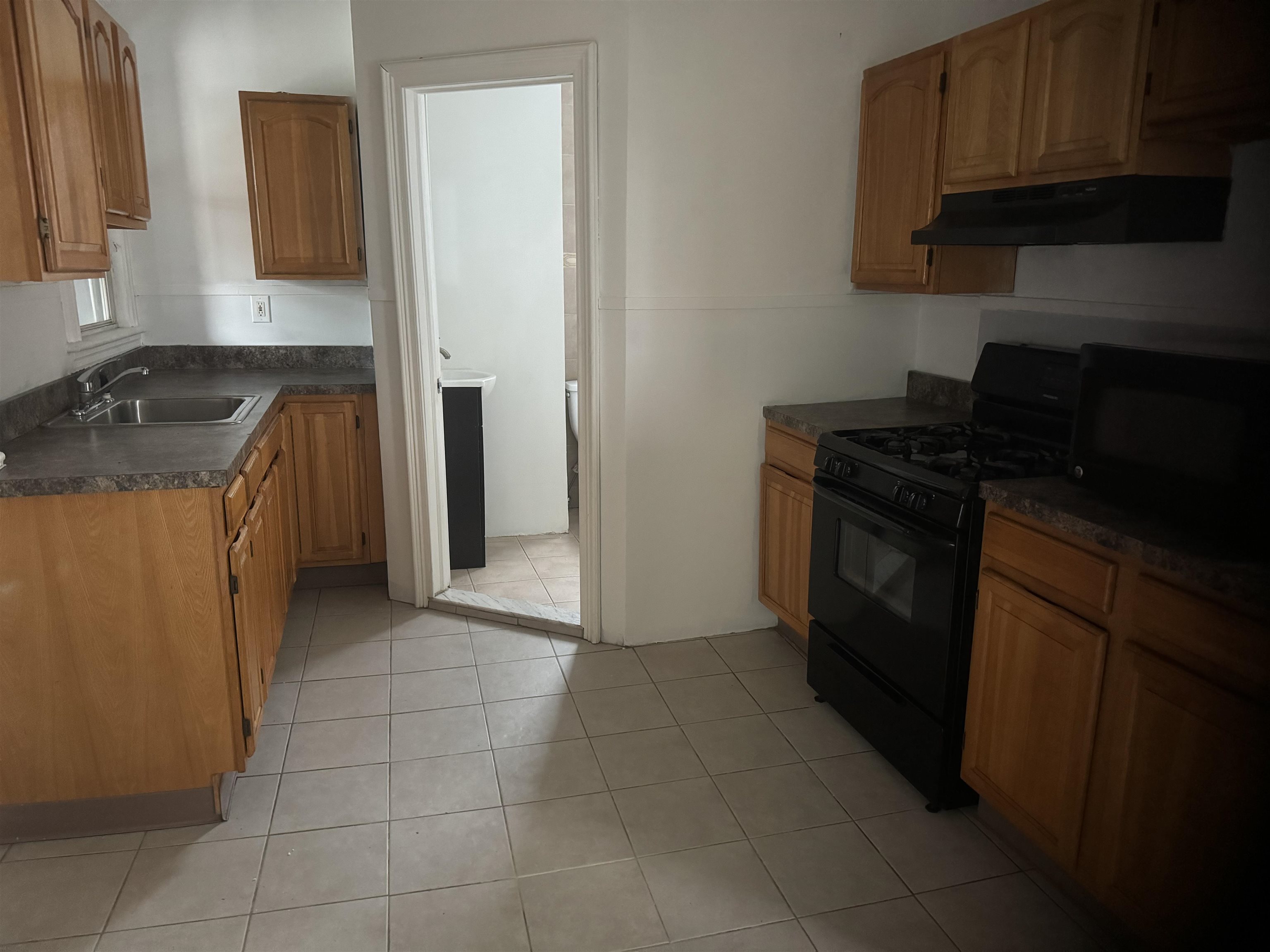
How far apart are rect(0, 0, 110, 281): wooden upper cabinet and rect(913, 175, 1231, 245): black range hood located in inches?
90.8

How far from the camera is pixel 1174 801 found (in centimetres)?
163

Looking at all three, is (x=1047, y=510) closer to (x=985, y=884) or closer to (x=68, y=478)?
(x=985, y=884)

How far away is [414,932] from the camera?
6.25 feet

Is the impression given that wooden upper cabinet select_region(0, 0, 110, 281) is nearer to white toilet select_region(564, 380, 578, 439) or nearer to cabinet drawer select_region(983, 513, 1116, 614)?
cabinet drawer select_region(983, 513, 1116, 614)

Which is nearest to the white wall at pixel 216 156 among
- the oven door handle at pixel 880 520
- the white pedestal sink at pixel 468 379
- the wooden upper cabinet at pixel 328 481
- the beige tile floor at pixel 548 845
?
the white pedestal sink at pixel 468 379

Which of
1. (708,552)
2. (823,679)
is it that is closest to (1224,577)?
(823,679)

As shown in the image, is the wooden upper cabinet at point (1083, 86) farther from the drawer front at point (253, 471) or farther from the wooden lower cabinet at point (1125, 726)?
the drawer front at point (253, 471)

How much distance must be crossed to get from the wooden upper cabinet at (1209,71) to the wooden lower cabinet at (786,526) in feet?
4.34

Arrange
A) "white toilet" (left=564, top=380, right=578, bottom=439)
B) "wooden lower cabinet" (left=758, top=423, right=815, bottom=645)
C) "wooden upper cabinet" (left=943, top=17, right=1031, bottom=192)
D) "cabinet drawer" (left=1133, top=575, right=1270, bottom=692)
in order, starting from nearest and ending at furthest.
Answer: "cabinet drawer" (left=1133, top=575, right=1270, bottom=692), "wooden upper cabinet" (left=943, top=17, right=1031, bottom=192), "wooden lower cabinet" (left=758, top=423, right=815, bottom=645), "white toilet" (left=564, top=380, right=578, bottom=439)

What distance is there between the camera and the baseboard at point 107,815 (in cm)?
219

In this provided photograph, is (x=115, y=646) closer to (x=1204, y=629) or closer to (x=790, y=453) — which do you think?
(x=790, y=453)

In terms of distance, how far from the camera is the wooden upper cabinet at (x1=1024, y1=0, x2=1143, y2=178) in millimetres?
2004

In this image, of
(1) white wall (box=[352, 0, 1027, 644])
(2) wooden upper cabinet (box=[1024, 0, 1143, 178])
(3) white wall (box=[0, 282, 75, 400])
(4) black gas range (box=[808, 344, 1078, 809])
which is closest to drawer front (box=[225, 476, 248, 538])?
(3) white wall (box=[0, 282, 75, 400])

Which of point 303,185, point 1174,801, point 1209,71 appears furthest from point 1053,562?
point 303,185
